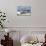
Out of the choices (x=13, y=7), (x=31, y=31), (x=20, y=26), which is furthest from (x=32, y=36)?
(x=13, y=7)

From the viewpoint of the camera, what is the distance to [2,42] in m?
3.34

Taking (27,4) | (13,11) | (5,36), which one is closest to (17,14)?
(13,11)

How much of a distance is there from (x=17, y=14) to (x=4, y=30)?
54cm

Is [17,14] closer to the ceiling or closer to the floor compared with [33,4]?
closer to the floor

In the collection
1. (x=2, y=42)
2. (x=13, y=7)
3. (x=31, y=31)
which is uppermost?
(x=13, y=7)

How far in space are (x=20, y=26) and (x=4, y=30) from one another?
1.41ft

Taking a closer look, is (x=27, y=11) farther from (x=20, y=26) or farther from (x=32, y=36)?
(x=32, y=36)

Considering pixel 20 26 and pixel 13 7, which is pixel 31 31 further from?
pixel 13 7

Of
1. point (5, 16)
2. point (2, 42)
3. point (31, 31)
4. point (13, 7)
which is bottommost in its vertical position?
point (2, 42)

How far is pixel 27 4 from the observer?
347cm

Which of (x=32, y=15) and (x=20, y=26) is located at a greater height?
(x=32, y=15)

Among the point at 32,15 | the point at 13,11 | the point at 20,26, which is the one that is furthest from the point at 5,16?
the point at 32,15

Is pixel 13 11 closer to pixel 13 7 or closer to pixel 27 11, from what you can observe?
pixel 13 7

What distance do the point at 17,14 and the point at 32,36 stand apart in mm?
688
